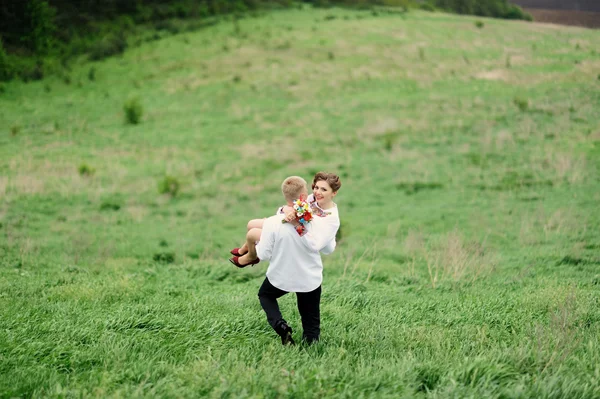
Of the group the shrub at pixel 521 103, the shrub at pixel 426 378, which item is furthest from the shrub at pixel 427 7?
the shrub at pixel 426 378

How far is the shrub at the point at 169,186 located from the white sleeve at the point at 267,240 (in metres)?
12.7

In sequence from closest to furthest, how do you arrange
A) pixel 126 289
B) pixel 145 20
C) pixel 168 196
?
pixel 126 289 < pixel 168 196 < pixel 145 20

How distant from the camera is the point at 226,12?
50969 mm

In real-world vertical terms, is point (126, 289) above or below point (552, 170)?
below

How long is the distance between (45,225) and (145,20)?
134 ft

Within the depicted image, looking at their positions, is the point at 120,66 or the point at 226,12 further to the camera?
the point at 226,12

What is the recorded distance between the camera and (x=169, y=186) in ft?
53.6

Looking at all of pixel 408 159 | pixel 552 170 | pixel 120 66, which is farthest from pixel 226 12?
pixel 552 170

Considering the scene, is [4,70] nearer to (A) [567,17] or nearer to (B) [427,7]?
(A) [567,17]

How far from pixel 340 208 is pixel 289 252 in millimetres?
11012

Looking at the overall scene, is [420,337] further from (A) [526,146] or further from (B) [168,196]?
(A) [526,146]

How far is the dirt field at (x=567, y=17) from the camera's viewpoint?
36.5 metres

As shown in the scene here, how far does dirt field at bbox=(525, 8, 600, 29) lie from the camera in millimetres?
36500

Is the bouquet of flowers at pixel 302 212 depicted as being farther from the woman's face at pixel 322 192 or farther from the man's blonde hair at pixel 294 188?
the woman's face at pixel 322 192
